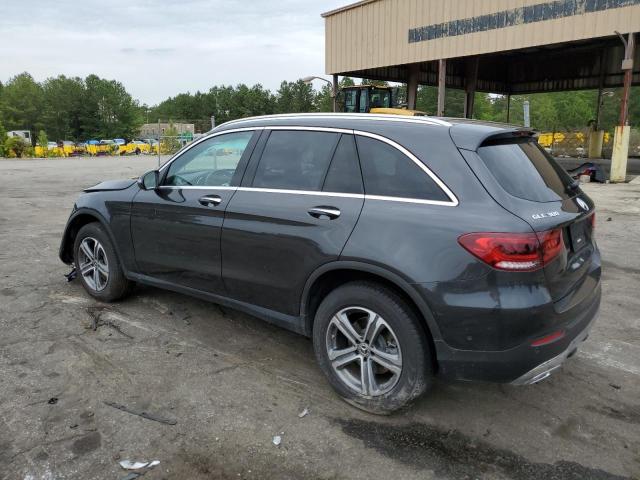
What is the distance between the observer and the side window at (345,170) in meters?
3.16

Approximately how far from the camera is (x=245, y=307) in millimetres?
3719

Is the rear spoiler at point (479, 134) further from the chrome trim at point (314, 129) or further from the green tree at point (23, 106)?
the green tree at point (23, 106)

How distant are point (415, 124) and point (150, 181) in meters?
2.38

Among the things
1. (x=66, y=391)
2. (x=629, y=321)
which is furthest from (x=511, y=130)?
(x=66, y=391)

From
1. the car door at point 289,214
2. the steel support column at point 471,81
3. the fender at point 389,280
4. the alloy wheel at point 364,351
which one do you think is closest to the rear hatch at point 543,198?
the fender at point 389,280

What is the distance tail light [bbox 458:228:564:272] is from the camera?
101 inches

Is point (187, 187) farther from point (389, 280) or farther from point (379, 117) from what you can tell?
point (389, 280)

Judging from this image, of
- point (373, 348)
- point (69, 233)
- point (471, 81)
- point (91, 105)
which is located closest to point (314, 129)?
point (373, 348)

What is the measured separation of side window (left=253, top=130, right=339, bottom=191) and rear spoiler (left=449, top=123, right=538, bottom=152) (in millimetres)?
786

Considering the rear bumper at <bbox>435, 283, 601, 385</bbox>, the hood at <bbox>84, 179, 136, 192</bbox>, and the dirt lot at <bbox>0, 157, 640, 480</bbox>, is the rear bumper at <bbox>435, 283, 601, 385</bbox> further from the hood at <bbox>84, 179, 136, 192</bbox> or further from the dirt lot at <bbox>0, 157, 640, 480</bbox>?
the hood at <bbox>84, 179, 136, 192</bbox>

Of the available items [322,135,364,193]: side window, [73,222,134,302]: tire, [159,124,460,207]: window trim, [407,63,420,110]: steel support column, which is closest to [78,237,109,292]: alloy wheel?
[73,222,134,302]: tire

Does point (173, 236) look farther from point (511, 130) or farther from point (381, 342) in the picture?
point (511, 130)

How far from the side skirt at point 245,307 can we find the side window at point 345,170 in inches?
35.6

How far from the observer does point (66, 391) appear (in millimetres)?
3334
